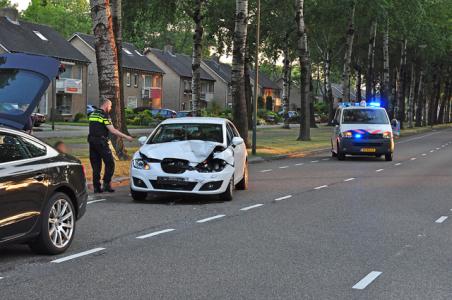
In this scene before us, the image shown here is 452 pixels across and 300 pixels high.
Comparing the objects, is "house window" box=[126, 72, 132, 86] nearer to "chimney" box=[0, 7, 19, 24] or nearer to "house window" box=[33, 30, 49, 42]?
"house window" box=[33, 30, 49, 42]

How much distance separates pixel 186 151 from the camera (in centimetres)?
1141

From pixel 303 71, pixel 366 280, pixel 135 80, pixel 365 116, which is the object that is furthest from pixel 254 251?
pixel 135 80

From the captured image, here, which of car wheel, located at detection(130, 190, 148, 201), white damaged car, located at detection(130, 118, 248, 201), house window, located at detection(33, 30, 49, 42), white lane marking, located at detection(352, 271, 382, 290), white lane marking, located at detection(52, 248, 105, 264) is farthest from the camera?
house window, located at detection(33, 30, 49, 42)

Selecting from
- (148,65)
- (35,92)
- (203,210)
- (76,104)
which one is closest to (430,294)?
(203,210)

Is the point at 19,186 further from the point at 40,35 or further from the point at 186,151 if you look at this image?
the point at 40,35

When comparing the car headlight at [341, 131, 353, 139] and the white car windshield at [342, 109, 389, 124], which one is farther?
the white car windshield at [342, 109, 389, 124]

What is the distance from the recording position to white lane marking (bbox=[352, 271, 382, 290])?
A: 5.95 m

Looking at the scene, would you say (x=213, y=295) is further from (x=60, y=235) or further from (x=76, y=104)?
(x=76, y=104)

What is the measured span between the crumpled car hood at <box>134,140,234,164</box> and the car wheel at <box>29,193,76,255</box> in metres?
3.85

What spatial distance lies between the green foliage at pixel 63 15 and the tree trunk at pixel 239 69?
6571 centimetres

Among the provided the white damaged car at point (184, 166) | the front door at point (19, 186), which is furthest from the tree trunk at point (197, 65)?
the front door at point (19, 186)

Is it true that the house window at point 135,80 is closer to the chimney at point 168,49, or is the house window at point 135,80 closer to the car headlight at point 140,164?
the chimney at point 168,49

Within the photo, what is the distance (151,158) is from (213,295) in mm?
5909

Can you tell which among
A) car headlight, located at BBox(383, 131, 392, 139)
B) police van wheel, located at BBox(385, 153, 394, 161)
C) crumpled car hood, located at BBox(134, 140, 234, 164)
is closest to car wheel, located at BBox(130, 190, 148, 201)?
crumpled car hood, located at BBox(134, 140, 234, 164)
